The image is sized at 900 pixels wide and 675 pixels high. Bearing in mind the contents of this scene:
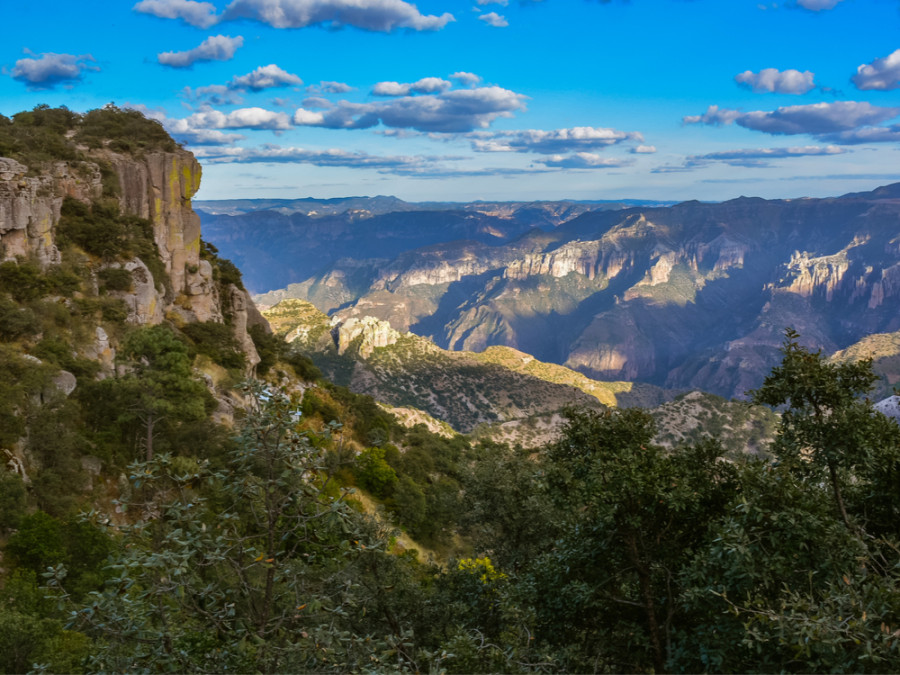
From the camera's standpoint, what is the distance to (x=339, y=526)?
7.85 meters

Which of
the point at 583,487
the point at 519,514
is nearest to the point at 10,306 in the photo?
the point at 519,514

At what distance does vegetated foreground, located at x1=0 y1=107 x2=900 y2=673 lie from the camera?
7258mm

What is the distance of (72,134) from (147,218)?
8470 millimetres

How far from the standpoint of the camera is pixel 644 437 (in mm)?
11375

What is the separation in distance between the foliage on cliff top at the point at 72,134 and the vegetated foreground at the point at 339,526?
0.32 meters

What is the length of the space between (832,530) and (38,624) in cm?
1678

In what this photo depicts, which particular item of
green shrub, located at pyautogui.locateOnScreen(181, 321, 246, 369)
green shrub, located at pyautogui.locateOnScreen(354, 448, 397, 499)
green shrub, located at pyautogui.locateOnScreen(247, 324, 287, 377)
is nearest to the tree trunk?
green shrub, located at pyautogui.locateOnScreen(354, 448, 397, 499)

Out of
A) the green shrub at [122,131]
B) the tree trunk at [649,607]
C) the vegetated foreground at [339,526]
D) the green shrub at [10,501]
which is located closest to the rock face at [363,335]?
the green shrub at [122,131]

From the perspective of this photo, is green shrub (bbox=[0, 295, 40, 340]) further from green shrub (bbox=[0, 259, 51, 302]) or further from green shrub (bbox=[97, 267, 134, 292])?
green shrub (bbox=[97, 267, 134, 292])

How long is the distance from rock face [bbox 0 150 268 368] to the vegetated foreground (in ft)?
0.77

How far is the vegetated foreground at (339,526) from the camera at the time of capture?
7.26 m

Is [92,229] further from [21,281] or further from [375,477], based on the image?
[375,477]

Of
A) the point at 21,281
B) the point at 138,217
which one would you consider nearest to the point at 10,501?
the point at 21,281

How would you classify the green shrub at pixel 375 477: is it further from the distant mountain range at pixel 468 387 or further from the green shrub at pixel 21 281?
→ the distant mountain range at pixel 468 387
